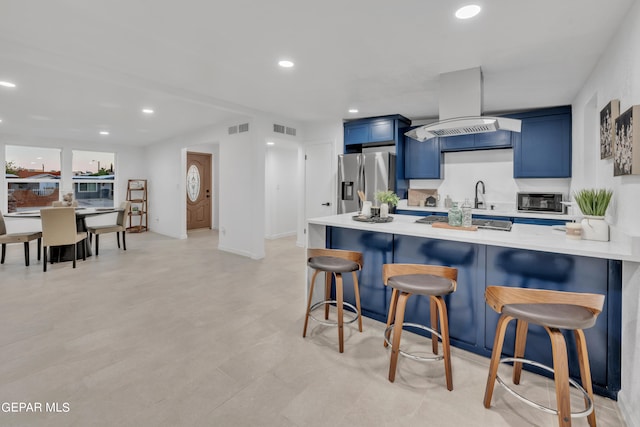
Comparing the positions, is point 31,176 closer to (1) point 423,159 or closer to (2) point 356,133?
(2) point 356,133

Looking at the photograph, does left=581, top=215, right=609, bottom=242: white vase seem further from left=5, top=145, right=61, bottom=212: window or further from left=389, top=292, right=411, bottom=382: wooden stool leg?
left=5, top=145, right=61, bottom=212: window

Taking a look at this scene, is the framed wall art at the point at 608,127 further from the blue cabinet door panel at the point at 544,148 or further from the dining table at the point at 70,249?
the dining table at the point at 70,249

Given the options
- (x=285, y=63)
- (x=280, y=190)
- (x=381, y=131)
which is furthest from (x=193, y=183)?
(x=285, y=63)

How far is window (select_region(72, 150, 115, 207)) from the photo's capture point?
7684 mm

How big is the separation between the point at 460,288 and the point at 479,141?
3.24 m

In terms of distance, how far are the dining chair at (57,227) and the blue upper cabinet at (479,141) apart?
5.89 m

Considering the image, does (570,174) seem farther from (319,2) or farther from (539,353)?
(319,2)

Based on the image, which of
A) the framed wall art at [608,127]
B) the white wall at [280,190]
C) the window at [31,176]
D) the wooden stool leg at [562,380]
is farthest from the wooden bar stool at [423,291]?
the window at [31,176]

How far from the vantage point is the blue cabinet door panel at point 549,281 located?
1.79 metres

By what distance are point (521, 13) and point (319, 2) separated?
4.57ft

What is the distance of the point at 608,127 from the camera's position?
2.30m

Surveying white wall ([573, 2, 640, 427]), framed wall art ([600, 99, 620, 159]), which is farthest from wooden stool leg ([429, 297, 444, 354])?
framed wall art ([600, 99, 620, 159])

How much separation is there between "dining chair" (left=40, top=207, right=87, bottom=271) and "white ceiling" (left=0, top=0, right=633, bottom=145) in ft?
5.16

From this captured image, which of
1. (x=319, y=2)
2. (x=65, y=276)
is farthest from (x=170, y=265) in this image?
(x=319, y=2)
